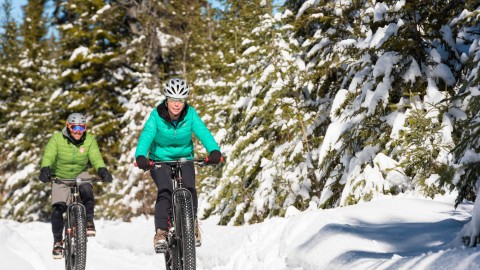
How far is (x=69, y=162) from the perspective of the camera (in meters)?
8.95

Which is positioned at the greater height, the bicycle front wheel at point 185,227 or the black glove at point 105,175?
the black glove at point 105,175

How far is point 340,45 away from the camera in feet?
31.5

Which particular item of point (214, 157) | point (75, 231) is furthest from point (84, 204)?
point (214, 157)

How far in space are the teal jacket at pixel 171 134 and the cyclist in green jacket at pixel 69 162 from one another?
1972 mm

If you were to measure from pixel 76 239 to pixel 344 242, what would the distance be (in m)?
4.36

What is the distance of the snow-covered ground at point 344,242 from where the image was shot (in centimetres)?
461

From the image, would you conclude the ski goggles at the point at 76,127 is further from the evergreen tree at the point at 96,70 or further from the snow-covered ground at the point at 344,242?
the evergreen tree at the point at 96,70

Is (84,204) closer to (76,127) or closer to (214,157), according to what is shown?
(76,127)

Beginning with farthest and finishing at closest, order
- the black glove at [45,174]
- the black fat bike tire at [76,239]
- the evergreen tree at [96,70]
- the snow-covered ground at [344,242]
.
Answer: the evergreen tree at [96,70], the black fat bike tire at [76,239], the black glove at [45,174], the snow-covered ground at [344,242]

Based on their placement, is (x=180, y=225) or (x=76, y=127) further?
(x=76, y=127)

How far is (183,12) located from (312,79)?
1885 centimetres

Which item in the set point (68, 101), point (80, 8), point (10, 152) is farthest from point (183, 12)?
point (10, 152)

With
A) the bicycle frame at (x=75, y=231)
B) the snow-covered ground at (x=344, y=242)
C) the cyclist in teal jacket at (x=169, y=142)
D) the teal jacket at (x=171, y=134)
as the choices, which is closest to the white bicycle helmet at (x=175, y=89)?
the cyclist in teal jacket at (x=169, y=142)

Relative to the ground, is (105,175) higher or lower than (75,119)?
lower
